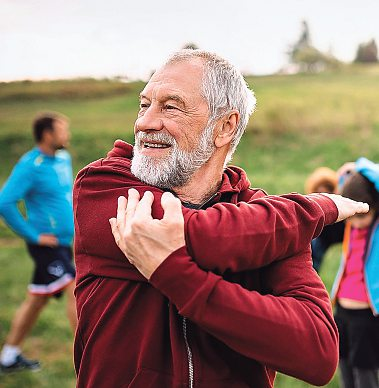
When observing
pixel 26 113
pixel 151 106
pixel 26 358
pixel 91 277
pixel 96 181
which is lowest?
pixel 26 113

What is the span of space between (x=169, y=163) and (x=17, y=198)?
163 inches

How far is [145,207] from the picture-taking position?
1.67 metres

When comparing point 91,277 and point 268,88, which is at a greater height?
point 91,277

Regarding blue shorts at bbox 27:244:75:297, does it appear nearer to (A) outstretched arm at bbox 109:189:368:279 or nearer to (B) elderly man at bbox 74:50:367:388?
(B) elderly man at bbox 74:50:367:388

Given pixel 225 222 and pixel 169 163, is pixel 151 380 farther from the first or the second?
pixel 169 163

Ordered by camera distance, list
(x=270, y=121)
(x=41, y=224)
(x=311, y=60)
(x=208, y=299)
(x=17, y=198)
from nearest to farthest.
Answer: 1. (x=208, y=299)
2. (x=17, y=198)
3. (x=41, y=224)
4. (x=270, y=121)
5. (x=311, y=60)

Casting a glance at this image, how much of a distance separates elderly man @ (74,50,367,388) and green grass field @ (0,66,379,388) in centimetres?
921

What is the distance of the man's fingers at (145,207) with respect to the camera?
1.65 meters

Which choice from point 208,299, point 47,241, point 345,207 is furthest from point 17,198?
point 208,299

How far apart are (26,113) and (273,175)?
1014 cm

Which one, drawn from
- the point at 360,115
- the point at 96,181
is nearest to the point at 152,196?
the point at 96,181

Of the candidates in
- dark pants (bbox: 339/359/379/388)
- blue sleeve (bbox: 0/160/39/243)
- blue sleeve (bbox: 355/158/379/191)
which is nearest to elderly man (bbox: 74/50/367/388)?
blue sleeve (bbox: 355/158/379/191)

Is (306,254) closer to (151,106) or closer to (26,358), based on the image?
(151,106)

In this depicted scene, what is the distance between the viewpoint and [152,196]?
Result: 1728 millimetres
